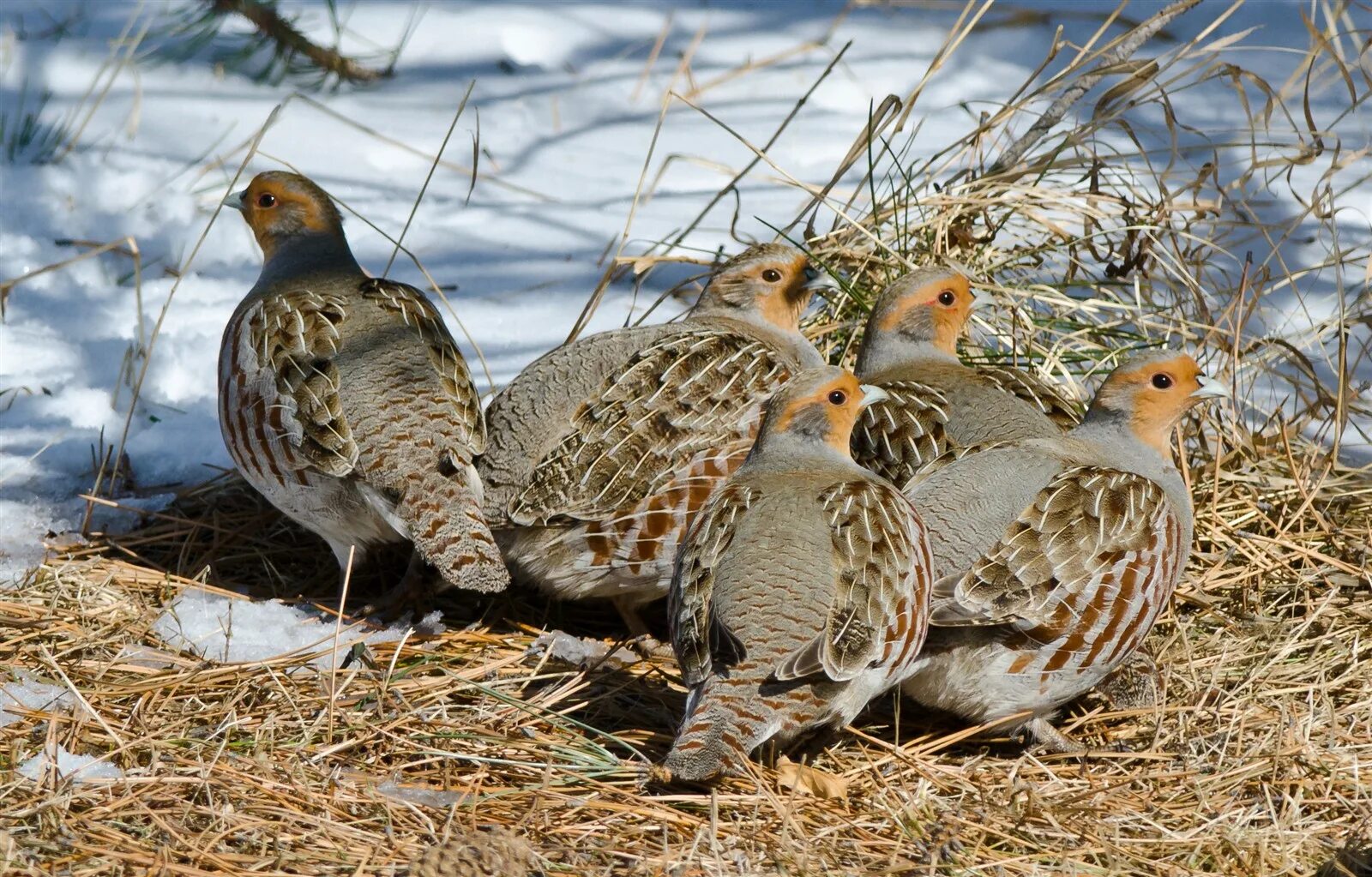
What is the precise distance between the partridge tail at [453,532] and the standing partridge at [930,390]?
1.20 metres

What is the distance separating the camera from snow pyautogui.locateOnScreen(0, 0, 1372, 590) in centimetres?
559

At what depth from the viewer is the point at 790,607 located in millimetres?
3451

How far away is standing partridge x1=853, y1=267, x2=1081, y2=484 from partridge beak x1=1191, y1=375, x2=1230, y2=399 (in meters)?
0.41

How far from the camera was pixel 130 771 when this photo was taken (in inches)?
131

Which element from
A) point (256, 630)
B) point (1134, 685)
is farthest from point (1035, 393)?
point (256, 630)

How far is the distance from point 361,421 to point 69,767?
1.33m

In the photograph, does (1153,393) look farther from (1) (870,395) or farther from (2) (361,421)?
(2) (361,421)

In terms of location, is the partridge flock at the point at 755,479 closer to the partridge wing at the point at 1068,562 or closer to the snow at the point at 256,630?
the partridge wing at the point at 1068,562

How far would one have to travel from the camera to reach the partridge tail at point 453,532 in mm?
4062

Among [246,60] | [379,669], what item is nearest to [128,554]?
[379,669]

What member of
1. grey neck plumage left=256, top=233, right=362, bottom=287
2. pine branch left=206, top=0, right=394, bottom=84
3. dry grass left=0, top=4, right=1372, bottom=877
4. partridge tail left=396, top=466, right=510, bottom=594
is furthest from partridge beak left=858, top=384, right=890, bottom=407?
pine branch left=206, top=0, right=394, bottom=84

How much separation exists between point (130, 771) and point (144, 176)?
415cm

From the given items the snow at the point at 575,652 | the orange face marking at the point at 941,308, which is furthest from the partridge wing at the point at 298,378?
the orange face marking at the point at 941,308

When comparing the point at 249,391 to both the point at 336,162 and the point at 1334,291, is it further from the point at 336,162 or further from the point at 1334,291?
the point at 1334,291
